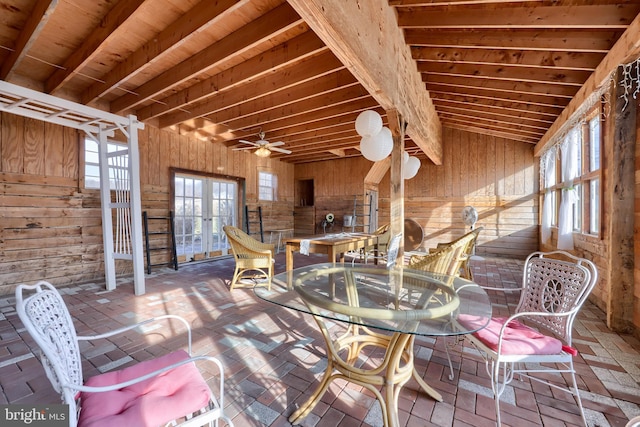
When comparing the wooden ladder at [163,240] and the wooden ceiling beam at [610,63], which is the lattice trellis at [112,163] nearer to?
the wooden ladder at [163,240]

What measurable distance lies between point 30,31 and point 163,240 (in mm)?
3629

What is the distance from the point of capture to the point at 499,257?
21.3ft

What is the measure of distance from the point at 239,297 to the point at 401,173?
8.70ft

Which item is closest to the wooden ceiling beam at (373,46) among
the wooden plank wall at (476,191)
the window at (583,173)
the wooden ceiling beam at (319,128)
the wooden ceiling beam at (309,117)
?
the wooden ceiling beam at (309,117)

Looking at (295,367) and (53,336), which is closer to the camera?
(53,336)

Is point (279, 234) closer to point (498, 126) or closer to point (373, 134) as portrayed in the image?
point (373, 134)

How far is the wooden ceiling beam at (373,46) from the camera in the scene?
1.75 meters

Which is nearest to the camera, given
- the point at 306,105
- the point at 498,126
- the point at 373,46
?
the point at 373,46

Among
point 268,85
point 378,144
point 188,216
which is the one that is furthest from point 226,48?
point 188,216

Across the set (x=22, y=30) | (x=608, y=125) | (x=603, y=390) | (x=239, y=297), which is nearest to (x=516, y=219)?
(x=608, y=125)

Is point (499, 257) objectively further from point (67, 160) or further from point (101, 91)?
point (67, 160)

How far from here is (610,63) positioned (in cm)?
257

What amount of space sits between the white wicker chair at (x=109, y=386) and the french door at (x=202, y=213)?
4709 mm

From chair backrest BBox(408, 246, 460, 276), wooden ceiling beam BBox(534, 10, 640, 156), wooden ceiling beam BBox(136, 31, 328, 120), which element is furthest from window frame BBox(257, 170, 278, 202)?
wooden ceiling beam BBox(534, 10, 640, 156)
